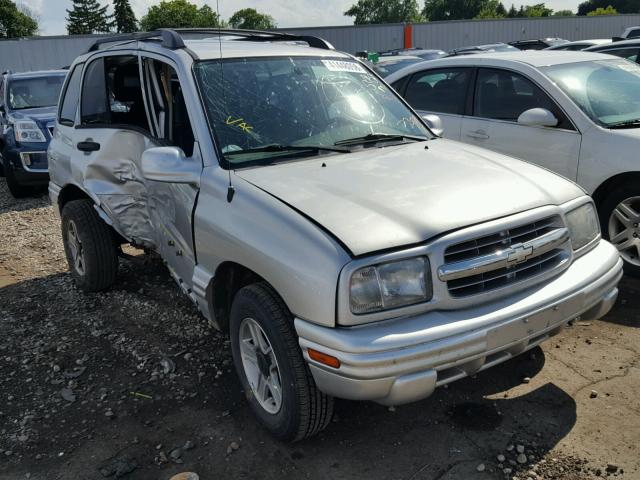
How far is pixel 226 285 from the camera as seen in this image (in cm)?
327

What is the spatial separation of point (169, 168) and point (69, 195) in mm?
2369

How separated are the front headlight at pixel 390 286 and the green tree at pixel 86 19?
87.3 metres

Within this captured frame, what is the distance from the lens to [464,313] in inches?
100

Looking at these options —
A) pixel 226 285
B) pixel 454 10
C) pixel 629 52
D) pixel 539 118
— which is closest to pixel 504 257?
pixel 226 285

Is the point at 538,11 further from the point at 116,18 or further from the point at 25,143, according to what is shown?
the point at 25,143

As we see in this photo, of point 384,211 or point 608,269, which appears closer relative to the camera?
point 384,211

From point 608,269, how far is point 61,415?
3.07m

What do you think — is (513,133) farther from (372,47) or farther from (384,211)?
(372,47)

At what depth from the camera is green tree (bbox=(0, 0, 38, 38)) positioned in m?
66.5

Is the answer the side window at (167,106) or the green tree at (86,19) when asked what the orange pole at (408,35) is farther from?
the green tree at (86,19)

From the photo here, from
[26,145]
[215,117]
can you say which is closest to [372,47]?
[26,145]

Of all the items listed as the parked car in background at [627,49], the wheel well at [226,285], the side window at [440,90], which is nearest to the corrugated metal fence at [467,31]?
the parked car in background at [627,49]

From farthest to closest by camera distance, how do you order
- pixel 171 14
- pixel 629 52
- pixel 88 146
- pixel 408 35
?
pixel 171 14, pixel 408 35, pixel 629 52, pixel 88 146

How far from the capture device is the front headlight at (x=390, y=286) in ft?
7.98
